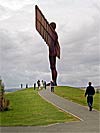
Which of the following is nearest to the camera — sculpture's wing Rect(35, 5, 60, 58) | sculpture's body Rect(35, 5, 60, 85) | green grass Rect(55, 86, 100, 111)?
green grass Rect(55, 86, 100, 111)

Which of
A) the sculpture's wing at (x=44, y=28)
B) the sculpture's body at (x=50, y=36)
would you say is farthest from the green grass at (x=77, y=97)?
the sculpture's wing at (x=44, y=28)

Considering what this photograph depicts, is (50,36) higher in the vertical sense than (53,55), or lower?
higher

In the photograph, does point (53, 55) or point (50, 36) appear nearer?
point (50, 36)

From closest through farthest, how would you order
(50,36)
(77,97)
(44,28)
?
(77,97) → (44,28) → (50,36)

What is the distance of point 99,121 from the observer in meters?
16.5

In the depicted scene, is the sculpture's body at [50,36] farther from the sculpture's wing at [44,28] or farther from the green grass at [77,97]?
the green grass at [77,97]

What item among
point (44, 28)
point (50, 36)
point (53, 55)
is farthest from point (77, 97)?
point (53, 55)

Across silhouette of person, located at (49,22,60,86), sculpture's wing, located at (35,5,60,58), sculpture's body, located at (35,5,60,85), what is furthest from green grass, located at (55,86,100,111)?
sculpture's wing, located at (35,5,60,58)

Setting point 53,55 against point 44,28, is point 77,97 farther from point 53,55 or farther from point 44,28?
point 53,55

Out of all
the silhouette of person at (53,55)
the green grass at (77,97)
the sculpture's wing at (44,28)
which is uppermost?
the sculpture's wing at (44,28)

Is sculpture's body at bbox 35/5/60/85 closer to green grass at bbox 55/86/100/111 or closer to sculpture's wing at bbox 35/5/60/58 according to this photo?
sculpture's wing at bbox 35/5/60/58

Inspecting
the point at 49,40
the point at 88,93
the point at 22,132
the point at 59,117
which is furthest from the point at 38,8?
the point at 22,132

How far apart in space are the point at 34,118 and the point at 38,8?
21101 millimetres

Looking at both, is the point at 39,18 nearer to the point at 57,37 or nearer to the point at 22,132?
the point at 57,37
